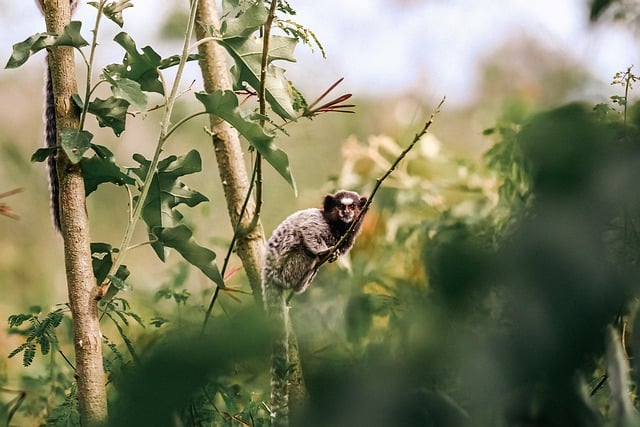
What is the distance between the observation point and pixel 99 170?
0.90 metres

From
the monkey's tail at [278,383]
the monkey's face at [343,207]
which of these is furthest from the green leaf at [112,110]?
the monkey's face at [343,207]

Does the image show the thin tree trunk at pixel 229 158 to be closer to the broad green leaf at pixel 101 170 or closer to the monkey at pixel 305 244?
the monkey at pixel 305 244

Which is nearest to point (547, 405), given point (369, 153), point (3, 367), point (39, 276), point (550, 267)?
point (550, 267)

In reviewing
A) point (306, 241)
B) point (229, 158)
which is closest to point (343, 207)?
point (306, 241)

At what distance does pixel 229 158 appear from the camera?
1104 mm

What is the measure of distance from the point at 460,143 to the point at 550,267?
2836 mm

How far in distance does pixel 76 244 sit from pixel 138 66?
0.66ft

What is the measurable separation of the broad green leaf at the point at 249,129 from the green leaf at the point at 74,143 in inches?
4.9

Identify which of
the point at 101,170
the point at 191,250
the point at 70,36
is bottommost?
the point at 191,250

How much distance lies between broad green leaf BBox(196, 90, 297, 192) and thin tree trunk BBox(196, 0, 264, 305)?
0.90 ft

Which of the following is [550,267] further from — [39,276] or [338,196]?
[39,276]

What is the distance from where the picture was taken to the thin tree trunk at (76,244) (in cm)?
84

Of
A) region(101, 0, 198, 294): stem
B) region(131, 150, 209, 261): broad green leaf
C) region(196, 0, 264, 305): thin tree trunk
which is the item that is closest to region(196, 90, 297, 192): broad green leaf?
region(101, 0, 198, 294): stem

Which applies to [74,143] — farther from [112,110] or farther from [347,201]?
[347,201]
